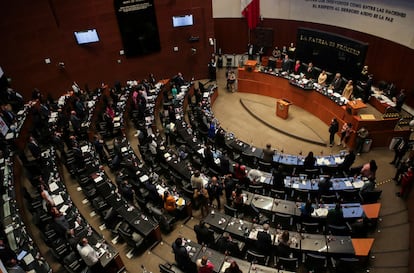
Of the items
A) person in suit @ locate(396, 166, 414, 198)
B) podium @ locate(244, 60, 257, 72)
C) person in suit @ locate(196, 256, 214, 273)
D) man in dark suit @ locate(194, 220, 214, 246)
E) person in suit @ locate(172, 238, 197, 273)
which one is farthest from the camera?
podium @ locate(244, 60, 257, 72)

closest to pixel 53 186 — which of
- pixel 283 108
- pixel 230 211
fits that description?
pixel 230 211

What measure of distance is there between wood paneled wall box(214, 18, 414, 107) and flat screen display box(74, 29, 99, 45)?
896 centimetres

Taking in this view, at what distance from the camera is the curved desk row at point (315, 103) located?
44.8 feet

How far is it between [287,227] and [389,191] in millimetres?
4570

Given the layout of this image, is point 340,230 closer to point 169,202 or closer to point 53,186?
point 169,202

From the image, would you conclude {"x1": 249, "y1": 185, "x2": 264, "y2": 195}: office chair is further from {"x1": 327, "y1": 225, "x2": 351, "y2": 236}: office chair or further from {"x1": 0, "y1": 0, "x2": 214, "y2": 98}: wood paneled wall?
{"x1": 0, "y1": 0, "x2": 214, "y2": 98}: wood paneled wall

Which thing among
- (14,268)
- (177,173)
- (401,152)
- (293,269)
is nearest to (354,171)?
(401,152)

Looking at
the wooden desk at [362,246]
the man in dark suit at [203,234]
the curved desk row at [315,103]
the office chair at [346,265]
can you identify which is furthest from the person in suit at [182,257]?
the curved desk row at [315,103]

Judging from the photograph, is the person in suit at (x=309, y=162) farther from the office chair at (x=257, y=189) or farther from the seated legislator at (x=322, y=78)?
the seated legislator at (x=322, y=78)

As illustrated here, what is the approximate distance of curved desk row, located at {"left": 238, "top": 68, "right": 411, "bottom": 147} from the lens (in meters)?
13.6

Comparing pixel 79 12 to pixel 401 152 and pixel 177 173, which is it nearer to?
pixel 177 173

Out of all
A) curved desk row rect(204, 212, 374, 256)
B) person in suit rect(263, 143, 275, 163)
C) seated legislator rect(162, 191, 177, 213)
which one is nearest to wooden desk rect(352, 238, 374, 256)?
curved desk row rect(204, 212, 374, 256)

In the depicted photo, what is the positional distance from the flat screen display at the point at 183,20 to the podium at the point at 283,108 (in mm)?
8077

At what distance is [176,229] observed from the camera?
11.0 metres
